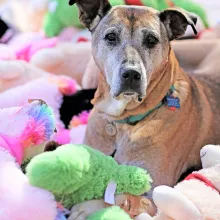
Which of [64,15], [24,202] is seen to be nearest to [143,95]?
[24,202]

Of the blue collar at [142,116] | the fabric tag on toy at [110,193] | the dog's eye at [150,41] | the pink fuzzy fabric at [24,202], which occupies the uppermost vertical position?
the dog's eye at [150,41]

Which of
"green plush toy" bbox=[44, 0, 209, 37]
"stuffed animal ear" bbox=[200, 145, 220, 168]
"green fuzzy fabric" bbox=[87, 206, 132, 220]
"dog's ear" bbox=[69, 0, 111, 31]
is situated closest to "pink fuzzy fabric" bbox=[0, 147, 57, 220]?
"green fuzzy fabric" bbox=[87, 206, 132, 220]

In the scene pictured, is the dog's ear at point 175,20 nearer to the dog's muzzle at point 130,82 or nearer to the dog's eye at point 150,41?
the dog's eye at point 150,41

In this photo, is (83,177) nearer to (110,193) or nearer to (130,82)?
(110,193)

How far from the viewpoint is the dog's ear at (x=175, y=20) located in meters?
1.79

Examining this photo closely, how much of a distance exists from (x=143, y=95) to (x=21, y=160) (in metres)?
0.51

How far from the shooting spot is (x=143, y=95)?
170cm

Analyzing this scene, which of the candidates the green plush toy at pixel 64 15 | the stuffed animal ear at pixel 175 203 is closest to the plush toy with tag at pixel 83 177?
the stuffed animal ear at pixel 175 203

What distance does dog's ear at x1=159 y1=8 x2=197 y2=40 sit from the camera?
1.79 meters

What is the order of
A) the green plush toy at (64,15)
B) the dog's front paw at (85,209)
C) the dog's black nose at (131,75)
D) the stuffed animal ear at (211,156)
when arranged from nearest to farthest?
the dog's front paw at (85,209), the stuffed animal ear at (211,156), the dog's black nose at (131,75), the green plush toy at (64,15)

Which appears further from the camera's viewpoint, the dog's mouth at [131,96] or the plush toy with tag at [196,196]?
the dog's mouth at [131,96]

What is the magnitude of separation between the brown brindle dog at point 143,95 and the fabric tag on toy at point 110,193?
461 mm

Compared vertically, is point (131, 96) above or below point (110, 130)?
above

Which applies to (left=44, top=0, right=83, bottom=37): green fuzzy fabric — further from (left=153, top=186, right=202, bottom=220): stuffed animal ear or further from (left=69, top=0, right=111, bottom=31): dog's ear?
(left=153, top=186, right=202, bottom=220): stuffed animal ear
